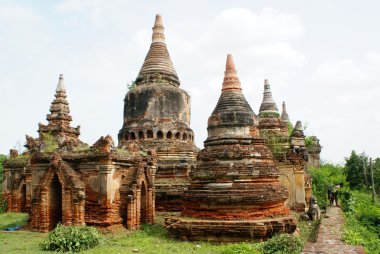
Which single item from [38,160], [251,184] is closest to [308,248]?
[251,184]

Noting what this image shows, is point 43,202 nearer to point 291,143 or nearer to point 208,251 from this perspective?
point 208,251

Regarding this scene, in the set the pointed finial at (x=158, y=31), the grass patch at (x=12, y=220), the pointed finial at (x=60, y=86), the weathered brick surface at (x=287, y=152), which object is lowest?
the grass patch at (x=12, y=220)

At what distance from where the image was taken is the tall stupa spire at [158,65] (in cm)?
2523

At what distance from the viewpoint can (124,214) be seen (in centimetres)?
1677

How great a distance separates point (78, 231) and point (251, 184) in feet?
19.6

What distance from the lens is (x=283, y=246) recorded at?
11.7 m

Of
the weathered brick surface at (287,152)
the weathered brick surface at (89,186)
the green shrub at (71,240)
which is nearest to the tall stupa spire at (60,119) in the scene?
the weathered brick surface at (89,186)

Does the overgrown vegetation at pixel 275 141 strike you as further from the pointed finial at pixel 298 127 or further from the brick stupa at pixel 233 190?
the brick stupa at pixel 233 190

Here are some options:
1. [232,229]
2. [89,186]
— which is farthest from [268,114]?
[232,229]

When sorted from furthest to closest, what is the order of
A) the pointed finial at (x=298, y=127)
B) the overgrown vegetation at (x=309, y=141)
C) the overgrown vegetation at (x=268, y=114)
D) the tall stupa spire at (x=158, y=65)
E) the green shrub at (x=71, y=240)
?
the overgrown vegetation at (x=309, y=141) → the overgrown vegetation at (x=268, y=114) → the pointed finial at (x=298, y=127) → the tall stupa spire at (x=158, y=65) → the green shrub at (x=71, y=240)

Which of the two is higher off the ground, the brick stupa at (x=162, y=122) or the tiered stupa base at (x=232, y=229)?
the brick stupa at (x=162, y=122)

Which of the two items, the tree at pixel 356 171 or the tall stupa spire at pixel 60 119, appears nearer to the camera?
the tall stupa spire at pixel 60 119

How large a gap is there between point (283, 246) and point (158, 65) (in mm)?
16194

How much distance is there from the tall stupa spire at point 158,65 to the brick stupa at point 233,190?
371 inches
